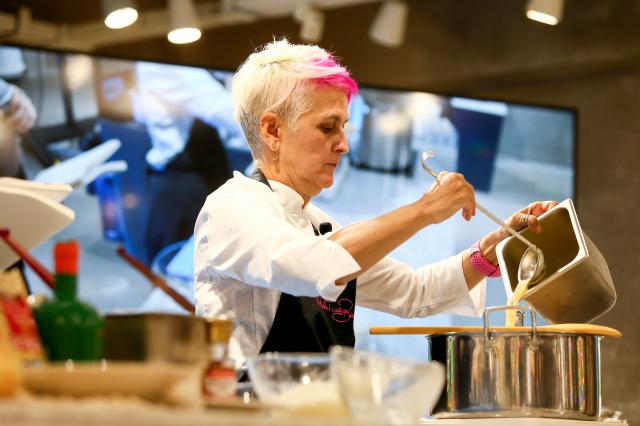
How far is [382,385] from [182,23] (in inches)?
142

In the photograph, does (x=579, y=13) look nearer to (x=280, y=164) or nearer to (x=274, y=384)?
(x=280, y=164)

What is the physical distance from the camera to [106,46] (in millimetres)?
4770

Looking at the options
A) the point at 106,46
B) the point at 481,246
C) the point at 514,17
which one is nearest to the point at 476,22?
the point at 514,17

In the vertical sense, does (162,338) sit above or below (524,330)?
above

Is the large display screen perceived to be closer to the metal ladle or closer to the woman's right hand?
the metal ladle

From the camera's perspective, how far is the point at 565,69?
517 centimetres

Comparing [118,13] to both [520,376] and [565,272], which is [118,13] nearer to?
[565,272]

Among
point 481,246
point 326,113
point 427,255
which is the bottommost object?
point 427,255

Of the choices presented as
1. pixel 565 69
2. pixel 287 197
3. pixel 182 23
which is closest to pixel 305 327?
pixel 287 197

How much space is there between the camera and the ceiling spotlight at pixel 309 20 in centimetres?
482

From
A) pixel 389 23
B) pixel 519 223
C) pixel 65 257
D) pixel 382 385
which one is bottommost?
pixel 519 223

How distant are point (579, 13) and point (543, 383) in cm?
354

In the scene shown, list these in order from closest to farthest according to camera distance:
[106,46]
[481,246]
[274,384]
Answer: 1. [274,384]
2. [481,246]
3. [106,46]

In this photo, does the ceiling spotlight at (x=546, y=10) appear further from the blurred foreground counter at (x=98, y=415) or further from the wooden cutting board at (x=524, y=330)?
the blurred foreground counter at (x=98, y=415)
